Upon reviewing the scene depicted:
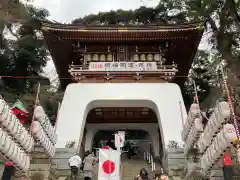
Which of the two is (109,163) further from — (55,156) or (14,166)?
(55,156)

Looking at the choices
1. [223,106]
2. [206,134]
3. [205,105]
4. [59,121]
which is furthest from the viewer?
[205,105]

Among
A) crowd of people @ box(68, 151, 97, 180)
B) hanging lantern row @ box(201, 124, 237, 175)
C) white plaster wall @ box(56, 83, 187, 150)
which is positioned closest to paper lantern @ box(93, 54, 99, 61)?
white plaster wall @ box(56, 83, 187, 150)

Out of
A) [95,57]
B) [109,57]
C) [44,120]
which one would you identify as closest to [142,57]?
[109,57]

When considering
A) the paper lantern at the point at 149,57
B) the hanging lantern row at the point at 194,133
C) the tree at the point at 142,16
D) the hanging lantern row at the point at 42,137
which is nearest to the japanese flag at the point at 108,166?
the hanging lantern row at the point at 42,137

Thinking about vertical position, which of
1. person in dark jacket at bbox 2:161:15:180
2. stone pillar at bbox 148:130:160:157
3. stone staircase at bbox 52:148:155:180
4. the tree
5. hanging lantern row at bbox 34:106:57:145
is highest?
the tree

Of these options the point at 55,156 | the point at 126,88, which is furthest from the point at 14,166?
the point at 126,88

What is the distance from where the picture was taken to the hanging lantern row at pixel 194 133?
8742mm

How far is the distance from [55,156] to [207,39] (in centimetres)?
1409

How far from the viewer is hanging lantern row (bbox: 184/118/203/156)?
8.74 metres

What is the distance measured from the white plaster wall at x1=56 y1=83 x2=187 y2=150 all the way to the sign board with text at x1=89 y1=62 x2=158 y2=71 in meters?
0.83

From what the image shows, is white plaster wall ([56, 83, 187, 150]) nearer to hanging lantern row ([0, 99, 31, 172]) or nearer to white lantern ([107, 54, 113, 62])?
white lantern ([107, 54, 113, 62])

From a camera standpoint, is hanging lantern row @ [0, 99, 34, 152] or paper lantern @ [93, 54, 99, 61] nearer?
hanging lantern row @ [0, 99, 34, 152]

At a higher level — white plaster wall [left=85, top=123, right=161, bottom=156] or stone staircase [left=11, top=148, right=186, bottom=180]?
white plaster wall [left=85, top=123, right=161, bottom=156]

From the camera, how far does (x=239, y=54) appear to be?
62.1ft
